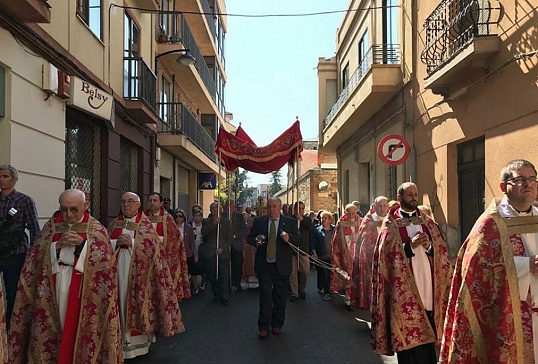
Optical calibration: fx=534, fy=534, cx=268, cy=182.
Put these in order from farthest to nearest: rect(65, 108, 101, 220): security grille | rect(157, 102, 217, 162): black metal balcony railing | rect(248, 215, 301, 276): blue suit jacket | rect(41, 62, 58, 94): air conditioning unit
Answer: rect(157, 102, 217, 162): black metal balcony railing → rect(65, 108, 101, 220): security grille → rect(41, 62, 58, 94): air conditioning unit → rect(248, 215, 301, 276): blue suit jacket

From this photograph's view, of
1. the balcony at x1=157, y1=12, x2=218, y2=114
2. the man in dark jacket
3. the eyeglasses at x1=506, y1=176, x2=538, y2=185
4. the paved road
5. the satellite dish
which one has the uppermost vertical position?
the balcony at x1=157, y1=12, x2=218, y2=114

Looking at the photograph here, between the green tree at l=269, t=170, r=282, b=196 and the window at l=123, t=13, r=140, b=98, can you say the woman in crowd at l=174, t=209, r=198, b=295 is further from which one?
the green tree at l=269, t=170, r=282, b=196

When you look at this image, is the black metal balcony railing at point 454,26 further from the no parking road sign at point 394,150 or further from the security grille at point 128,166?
the security grille at point 128,166

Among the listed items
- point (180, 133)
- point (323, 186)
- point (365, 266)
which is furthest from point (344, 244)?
point (323, 186)

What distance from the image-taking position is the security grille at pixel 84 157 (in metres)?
9.74

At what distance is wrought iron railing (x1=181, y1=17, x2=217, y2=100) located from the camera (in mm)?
19312

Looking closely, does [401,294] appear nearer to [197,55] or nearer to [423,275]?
[423,275]

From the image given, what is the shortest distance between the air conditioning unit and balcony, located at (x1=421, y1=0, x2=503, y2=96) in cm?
646

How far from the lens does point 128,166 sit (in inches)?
555

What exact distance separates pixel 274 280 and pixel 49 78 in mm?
4576

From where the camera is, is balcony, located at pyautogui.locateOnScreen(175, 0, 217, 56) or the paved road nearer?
the paved road

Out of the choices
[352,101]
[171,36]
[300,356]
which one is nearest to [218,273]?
[300,356]

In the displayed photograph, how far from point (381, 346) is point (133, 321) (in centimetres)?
262

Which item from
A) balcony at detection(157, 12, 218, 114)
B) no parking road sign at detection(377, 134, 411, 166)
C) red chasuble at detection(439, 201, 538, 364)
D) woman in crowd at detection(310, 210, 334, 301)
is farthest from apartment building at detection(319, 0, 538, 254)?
balcony at detection(157, 12, 218, 114)
